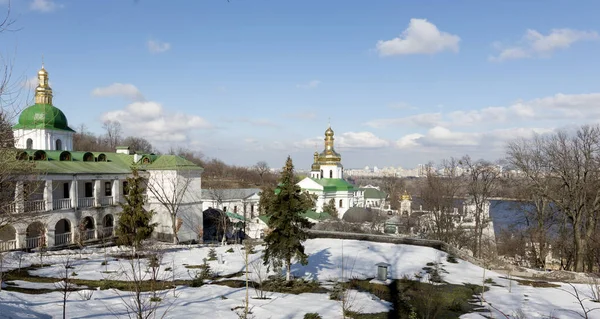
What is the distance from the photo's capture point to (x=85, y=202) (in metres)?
25.5

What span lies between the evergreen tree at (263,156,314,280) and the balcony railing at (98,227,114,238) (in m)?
15.5

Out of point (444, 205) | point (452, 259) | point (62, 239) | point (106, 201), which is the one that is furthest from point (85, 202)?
point (444, 205)

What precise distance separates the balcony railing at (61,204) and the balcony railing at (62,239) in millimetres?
1631

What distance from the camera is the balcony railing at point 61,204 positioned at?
23.3 metres

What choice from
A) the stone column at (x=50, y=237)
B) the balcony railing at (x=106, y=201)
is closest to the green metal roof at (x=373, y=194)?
the balcony railing at (x=106, y=201)

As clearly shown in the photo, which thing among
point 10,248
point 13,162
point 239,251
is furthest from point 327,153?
point 13,162

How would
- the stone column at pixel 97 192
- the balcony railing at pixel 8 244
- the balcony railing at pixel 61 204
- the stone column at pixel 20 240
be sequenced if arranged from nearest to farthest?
1. the balcony railing at pixel 8 244
2. the stone column at pixel 20 240
3. the balcony railing at pixel 61 204
4. the stone column at pixel 97 192

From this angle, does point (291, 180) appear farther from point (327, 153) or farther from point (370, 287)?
point (327, 153)

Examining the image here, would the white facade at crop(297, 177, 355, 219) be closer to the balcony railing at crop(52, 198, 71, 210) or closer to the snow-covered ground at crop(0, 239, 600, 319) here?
the snow-covered ground at crop(0, 239, 600, 319)

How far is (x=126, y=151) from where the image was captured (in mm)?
33531

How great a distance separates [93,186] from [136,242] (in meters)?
9.41

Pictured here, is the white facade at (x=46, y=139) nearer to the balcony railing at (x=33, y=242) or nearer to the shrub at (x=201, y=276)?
the balcony railing at (x=33, y=242)

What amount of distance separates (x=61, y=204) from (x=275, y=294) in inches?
660

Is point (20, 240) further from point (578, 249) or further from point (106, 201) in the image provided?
point (578, 249)
